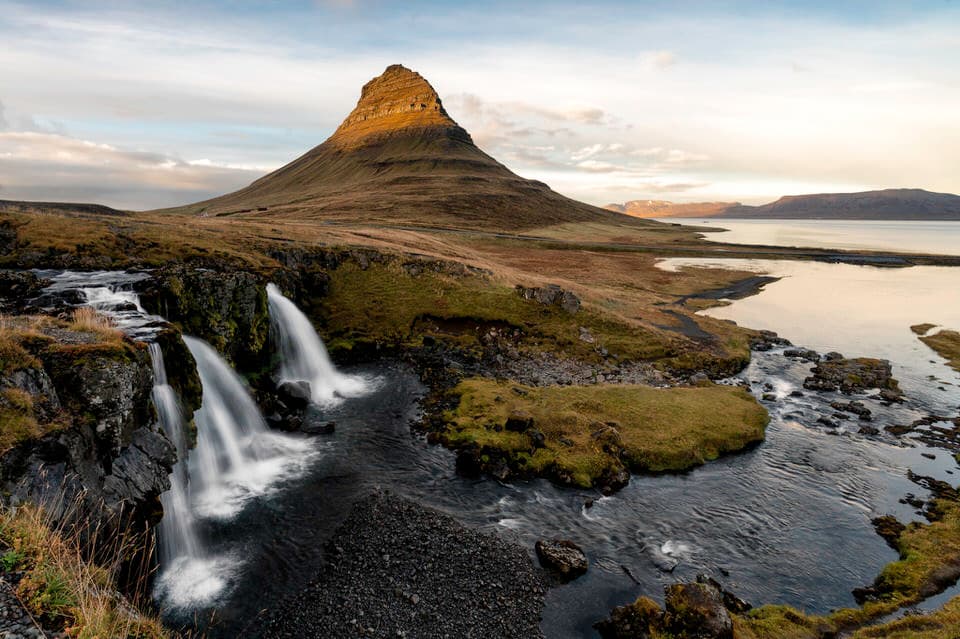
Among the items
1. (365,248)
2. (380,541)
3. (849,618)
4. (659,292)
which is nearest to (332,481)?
(380,541)

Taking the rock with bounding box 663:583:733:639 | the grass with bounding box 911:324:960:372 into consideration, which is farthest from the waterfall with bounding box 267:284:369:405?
the grass with bounding box 911:324:960:372

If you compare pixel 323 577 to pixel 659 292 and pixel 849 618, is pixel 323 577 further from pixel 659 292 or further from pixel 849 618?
pixel 659 292

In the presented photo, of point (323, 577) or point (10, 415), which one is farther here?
point (323, 577)

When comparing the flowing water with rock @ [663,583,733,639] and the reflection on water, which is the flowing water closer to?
rock @ [663,583,733,639]

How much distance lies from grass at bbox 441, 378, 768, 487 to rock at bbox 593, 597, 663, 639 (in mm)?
9328

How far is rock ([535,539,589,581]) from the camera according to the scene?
19.9 m

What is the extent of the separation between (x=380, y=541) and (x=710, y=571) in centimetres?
1463

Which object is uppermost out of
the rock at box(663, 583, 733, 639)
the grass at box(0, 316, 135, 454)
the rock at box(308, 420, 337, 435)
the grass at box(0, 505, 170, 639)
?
the grass at box(0, 316, 135, 454)

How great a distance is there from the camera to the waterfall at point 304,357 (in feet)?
127

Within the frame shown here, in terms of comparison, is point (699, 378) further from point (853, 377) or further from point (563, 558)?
point (563, 558)

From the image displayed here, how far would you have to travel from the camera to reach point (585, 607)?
60.4ft

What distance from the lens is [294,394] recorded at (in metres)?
35.2

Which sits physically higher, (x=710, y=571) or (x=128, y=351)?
(x=128, y=351)

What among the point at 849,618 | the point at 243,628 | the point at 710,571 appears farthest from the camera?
the point at 710,571
